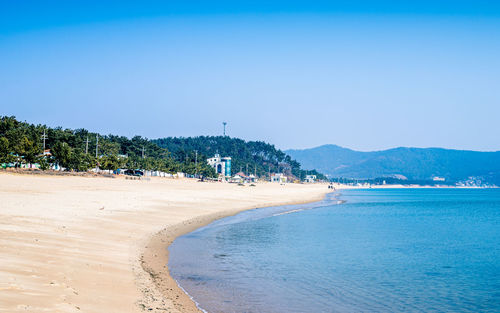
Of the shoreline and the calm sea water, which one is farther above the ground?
the shoreline

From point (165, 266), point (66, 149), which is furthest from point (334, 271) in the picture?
point (66, 149)

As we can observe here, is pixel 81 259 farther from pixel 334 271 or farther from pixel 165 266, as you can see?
pixel 334 271

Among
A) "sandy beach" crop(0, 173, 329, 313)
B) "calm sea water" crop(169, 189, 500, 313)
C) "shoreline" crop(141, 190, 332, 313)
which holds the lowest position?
"calm sea water" crop(169, 189, 500, 313)

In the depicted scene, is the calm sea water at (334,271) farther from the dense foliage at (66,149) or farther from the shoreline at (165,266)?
the dense foliage at (66,149)

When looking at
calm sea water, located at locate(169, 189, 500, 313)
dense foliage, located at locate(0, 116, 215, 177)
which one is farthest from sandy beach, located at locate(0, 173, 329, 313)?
dense foliage, located at locate(0, 116, 215, 177)

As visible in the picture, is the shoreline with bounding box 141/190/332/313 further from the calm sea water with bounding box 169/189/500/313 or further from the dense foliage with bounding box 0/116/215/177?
the dense foliage with bounding box 0/116/215/177

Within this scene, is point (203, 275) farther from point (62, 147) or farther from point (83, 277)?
point (62, 147)

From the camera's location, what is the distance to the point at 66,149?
75.4 meters

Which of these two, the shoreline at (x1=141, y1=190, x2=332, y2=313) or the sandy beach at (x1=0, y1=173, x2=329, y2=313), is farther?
the shoreline at (x1=141, y1=190, x2=332, y2=313)

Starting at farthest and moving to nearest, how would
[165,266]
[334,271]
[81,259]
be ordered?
[334,271], [165,266], [81,259]

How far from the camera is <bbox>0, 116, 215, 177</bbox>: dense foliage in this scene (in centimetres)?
6750

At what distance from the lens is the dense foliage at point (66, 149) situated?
221ft

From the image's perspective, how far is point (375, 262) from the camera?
67.8ft

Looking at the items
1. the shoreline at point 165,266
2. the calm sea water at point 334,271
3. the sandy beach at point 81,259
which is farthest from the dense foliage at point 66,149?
the calm sea water at point 334,271
